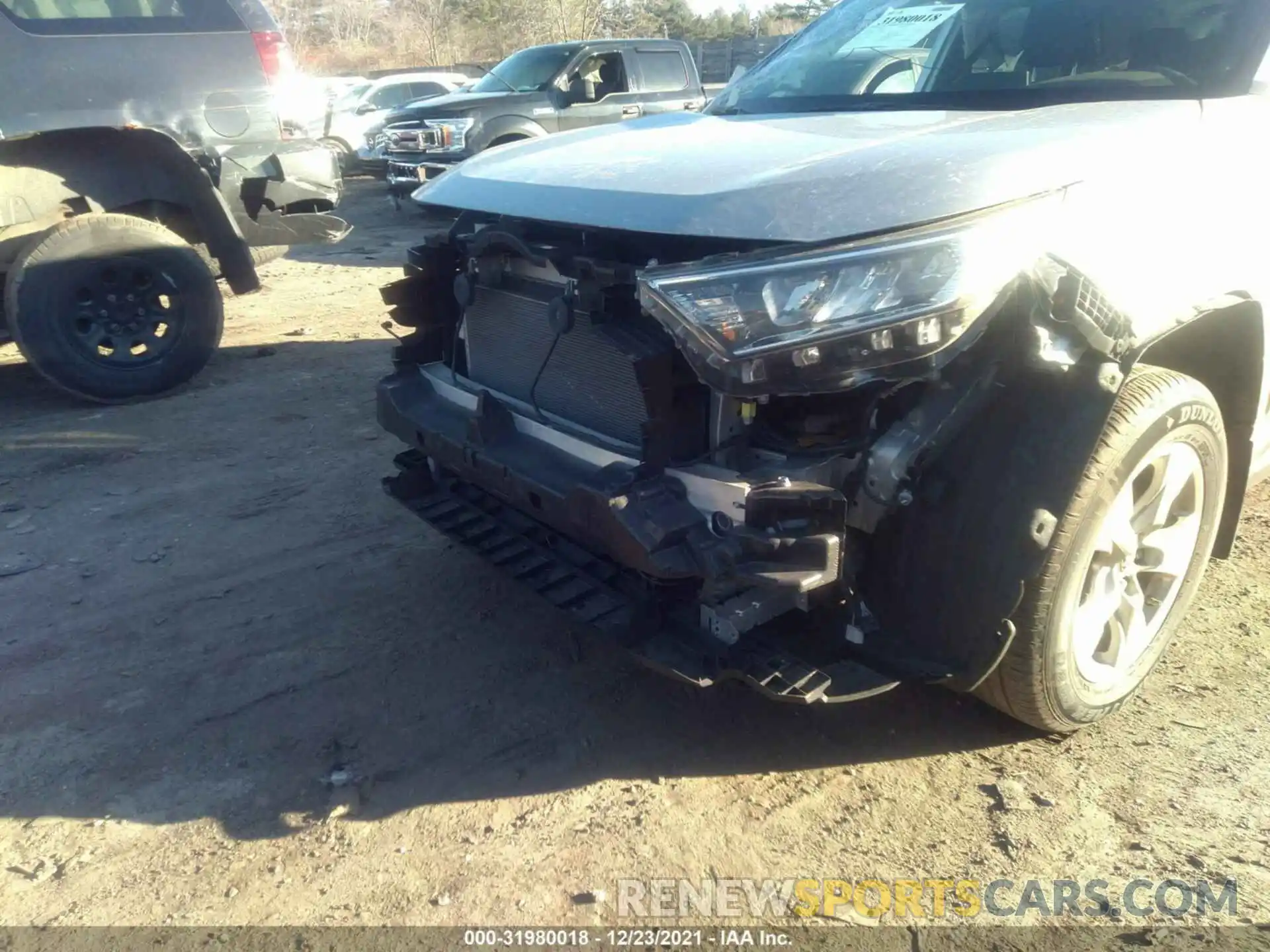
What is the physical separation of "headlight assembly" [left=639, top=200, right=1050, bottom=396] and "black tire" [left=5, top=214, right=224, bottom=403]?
170 inches

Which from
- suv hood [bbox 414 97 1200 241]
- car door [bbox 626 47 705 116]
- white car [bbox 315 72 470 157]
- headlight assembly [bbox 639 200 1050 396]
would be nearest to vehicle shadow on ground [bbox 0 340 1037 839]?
headlight assembly [bbox 639 200 1050 396]

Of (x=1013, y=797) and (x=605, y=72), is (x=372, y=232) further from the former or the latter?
(x=1013, y=797)

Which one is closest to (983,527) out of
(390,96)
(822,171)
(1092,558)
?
(1092,558)

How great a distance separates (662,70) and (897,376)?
1171cm

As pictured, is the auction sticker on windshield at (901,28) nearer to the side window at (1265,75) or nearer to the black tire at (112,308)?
the side window at (1265,75)

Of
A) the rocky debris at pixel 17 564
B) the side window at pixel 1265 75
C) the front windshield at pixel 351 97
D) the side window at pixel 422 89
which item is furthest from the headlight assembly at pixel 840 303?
the side window at pixel 422 89

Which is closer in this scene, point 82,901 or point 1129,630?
point 82,901

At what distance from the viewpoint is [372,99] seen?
1791 centimetres

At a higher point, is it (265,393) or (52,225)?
(52,225)

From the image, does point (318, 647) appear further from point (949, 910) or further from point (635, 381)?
point (949, 910)

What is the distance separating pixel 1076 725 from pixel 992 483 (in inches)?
34.7

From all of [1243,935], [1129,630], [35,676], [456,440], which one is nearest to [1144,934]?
[1243,935]

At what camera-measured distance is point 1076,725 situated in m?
2.68

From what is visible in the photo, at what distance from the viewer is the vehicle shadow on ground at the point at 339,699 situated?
8.81 feet
